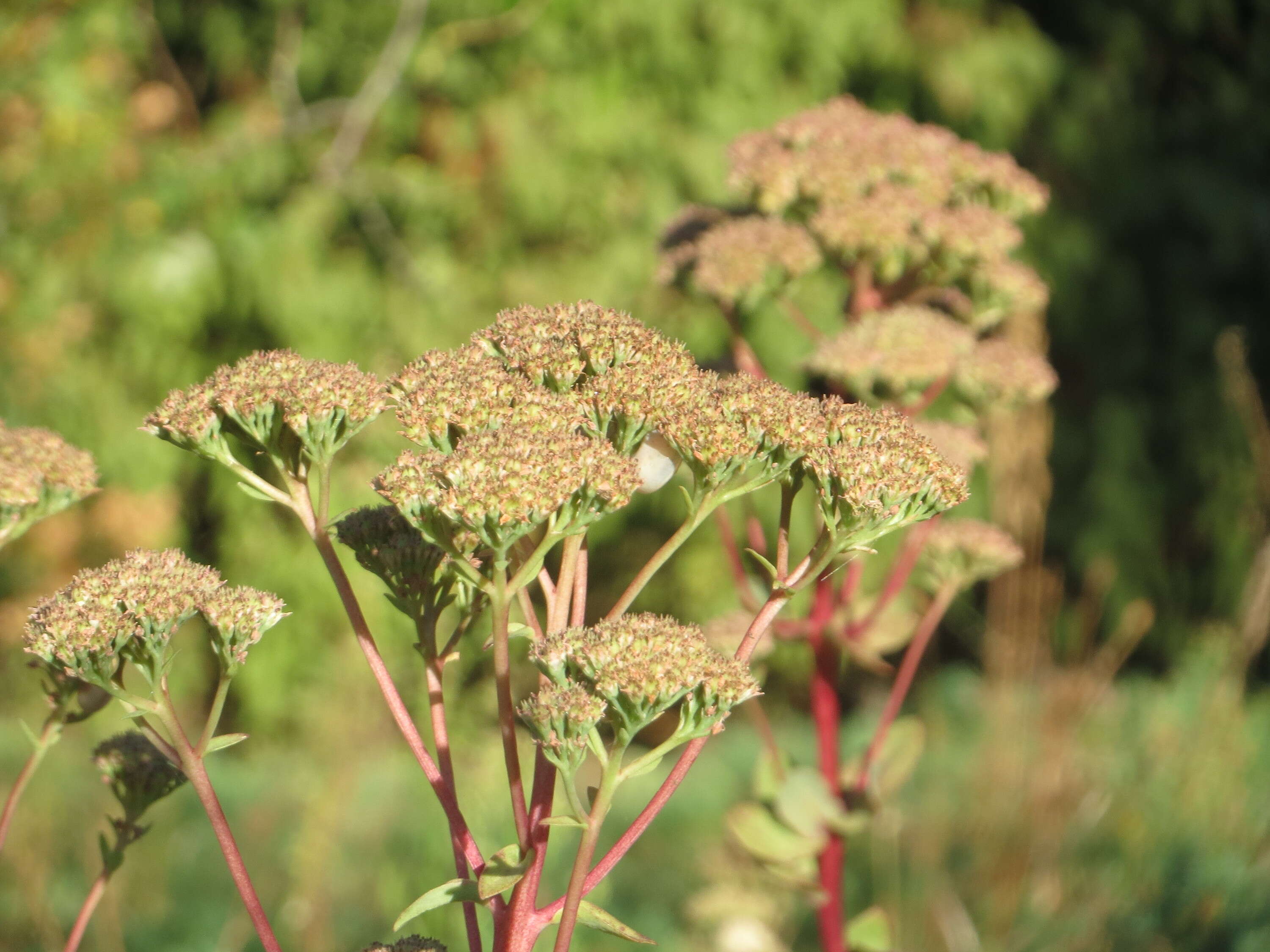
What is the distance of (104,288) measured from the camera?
4.71 meters

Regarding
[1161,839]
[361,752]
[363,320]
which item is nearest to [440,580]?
[361,752]

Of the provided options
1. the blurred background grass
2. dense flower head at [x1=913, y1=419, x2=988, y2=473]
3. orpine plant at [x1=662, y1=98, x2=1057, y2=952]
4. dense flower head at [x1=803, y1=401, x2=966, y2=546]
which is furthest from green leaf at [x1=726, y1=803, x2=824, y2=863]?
the blurred background grass

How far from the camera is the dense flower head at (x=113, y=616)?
939mm

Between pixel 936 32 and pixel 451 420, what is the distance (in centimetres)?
477

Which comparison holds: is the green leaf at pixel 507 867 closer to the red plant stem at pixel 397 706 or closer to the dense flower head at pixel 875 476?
the red plant stem at pixel 397 706

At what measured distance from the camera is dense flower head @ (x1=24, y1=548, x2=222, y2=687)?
3.08ft

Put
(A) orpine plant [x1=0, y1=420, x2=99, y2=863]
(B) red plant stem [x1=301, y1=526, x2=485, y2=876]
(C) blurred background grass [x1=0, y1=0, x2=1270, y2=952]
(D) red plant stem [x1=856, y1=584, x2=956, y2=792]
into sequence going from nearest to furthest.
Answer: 1. (B) red plant stem [x1=301, y1=526, x2=485, y2=876]
2. (A) orpine plant [x1=0, y1=420, x2=99, y2=863]
3. (D) red plant stem [x1=856, y1=584, x2=956, y2=792]
4. (C) blurred background grass [x1=0, y1=0, x2=1270, y2=952]

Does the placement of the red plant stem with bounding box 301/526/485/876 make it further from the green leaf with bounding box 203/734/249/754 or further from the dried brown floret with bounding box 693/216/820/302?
the dried brown floret with bounding box 693/216/820/302

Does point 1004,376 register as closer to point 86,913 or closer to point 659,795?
point 659,795

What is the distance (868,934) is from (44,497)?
51.0 inches

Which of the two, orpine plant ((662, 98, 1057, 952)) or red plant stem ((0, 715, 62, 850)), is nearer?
red plant stem ((0, 715, 62, 850))

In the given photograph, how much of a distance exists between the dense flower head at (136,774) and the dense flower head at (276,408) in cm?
34

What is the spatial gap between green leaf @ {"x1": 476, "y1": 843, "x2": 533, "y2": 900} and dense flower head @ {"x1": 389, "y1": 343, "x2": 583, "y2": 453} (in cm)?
33

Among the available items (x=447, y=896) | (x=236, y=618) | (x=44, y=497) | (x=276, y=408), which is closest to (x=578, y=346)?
(x=276, y=408)
